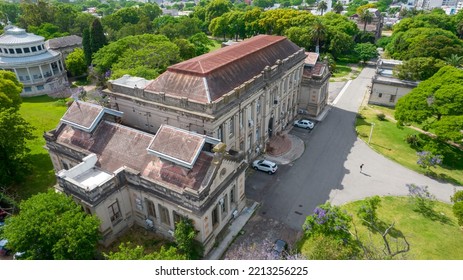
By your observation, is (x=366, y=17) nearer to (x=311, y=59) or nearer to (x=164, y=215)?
(x=311, y=59)

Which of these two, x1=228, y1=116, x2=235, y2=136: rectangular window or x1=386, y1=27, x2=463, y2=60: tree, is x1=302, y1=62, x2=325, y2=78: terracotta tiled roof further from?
x1=386, y1=27, x2=463, y2=60: tree

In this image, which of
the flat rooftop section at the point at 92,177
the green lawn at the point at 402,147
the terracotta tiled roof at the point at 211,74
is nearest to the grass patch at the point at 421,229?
the green lawn at the point at 402,147

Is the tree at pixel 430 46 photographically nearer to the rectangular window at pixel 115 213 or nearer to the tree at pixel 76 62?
the rectangular window at pixel 115 213

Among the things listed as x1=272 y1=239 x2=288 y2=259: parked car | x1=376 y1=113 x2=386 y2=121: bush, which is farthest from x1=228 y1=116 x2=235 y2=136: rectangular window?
x1=376 y1=113 x2=386 y2=121: bush

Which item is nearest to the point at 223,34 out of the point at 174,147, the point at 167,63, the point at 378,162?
the point at 167,63

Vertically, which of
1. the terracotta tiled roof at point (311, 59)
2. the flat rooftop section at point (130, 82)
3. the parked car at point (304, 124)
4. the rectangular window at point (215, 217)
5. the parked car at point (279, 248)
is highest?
the flat rooftop section at point (130, 82)

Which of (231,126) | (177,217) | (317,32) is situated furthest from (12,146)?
(317,32)

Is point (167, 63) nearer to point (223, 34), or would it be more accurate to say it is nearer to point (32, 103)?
point (32, 103)
